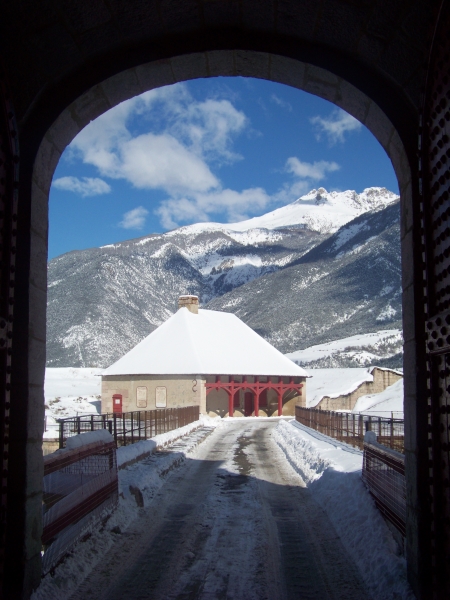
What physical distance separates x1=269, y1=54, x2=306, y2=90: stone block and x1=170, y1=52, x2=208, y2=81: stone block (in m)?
0.70

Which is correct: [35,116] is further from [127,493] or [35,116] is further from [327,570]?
[127,493]

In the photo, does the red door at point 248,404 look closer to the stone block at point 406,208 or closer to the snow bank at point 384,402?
the snow bank at point 384,402

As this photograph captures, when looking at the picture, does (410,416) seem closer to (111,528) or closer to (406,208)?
(406,208)

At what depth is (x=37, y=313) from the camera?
550 cm

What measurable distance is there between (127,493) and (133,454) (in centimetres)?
489

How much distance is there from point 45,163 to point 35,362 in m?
1.91

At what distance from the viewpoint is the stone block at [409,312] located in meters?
5.20

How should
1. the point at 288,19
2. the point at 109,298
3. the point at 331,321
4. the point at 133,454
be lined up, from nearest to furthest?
the point at 288,19 → the point at 133,454 → the point at 331,321 → the point at 109,298

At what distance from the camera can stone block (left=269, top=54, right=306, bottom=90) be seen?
583 centimetres

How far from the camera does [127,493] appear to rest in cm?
943

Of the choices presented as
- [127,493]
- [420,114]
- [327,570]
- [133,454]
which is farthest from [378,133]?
[133,454]

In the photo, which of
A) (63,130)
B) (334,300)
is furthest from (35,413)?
(334,300)

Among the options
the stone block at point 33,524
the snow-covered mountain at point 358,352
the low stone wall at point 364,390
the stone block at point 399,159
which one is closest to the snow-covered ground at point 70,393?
the low stone wall at point 364,390

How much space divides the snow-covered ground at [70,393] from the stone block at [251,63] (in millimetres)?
34339
